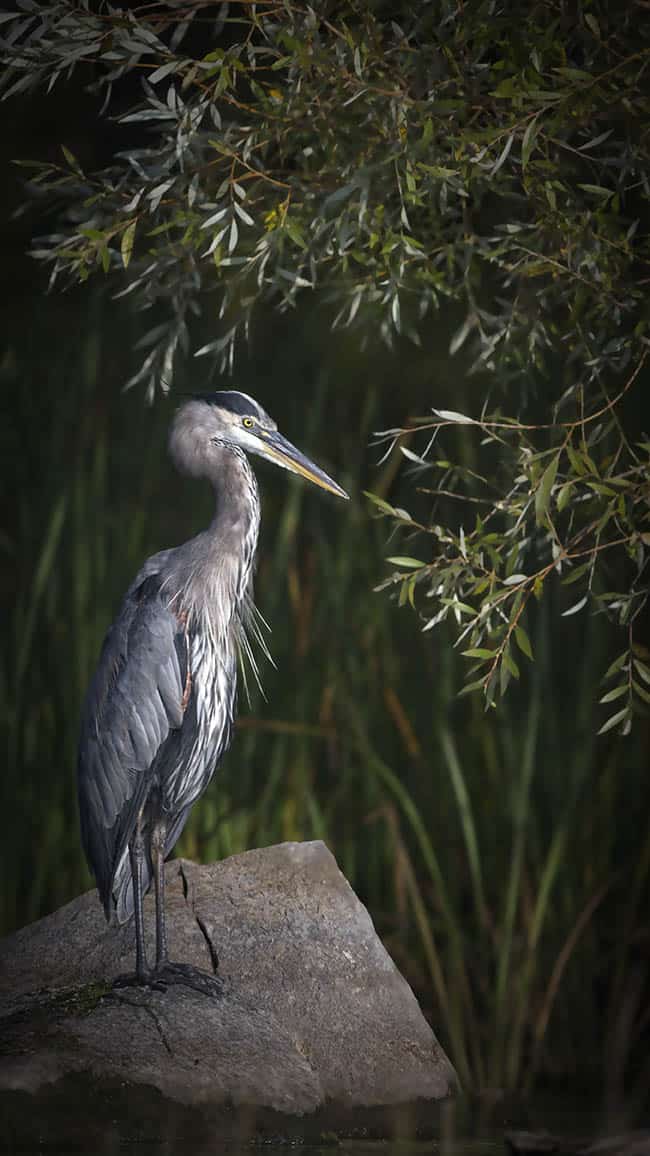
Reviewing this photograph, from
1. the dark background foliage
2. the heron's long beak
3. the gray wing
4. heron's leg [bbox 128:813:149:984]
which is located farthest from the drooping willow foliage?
heron's leg [bbox 128:813:149:984]

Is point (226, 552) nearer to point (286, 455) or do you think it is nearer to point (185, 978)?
point (286, 455)

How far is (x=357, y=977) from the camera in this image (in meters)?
3.13

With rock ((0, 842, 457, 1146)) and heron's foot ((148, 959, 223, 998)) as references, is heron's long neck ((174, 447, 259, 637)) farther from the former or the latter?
heron's foot ((148, 959, 223, 998))

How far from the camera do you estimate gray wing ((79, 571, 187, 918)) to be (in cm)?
309

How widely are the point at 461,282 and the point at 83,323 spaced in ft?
2.98

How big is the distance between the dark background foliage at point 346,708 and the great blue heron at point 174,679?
30cm

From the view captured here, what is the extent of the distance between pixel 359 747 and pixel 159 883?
2.11 feet

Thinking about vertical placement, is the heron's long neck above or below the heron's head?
below

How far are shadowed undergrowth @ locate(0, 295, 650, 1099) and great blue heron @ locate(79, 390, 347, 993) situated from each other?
0.29 metres

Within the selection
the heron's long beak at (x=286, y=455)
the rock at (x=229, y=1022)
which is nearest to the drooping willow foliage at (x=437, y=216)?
the heron's long beak at (x=286, y=455)

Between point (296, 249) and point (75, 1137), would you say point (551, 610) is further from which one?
point (75, 1137)

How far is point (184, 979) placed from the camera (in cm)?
304

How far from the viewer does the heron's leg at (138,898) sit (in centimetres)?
305

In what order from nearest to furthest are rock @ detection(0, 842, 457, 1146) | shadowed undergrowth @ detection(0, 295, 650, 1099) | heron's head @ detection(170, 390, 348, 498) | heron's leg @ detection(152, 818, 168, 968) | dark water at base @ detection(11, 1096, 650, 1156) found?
dark water at base @ detection(11, 1096, 650, 1156), rock @ detection(0, 842, 457, 1146), heron's leg @ detection(152, 818, 168, 968), heron's head @ detection(170, 390, 348, 498), shadowed undergrowth @ detection(0, 295, 650, 1099)
